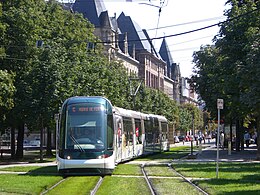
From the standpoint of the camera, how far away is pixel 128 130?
32.7 metres

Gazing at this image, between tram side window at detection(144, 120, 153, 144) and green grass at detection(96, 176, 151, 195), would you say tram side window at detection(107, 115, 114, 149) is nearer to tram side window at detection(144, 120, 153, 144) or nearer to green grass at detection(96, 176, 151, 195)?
green grass at detection(96, 176, 151, 195)

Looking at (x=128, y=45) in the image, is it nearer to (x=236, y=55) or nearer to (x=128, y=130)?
(x=236, y=55)

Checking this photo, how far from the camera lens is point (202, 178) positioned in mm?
22062

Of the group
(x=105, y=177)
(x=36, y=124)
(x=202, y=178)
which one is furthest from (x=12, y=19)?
(x=202, y=178)

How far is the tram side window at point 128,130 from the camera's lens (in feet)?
103

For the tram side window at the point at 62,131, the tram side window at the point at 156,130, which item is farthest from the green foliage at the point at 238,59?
the tram side window at the point at 62,131

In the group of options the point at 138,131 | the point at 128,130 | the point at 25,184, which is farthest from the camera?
the point at 138,131

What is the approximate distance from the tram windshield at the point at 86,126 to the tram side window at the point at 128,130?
8.15 metres

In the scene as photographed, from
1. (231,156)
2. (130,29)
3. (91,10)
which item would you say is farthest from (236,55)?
(130,29)

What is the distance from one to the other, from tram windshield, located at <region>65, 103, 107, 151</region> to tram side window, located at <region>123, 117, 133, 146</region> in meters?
8.15

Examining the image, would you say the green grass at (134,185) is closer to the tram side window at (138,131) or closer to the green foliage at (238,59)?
the green foliage at (238,59)

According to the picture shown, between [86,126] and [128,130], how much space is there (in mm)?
10171

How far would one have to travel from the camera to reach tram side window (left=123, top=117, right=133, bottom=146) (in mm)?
31455

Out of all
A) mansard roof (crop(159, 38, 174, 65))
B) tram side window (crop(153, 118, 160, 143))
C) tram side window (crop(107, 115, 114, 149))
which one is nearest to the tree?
tram side window (crop(107, 115, 114, 149))
